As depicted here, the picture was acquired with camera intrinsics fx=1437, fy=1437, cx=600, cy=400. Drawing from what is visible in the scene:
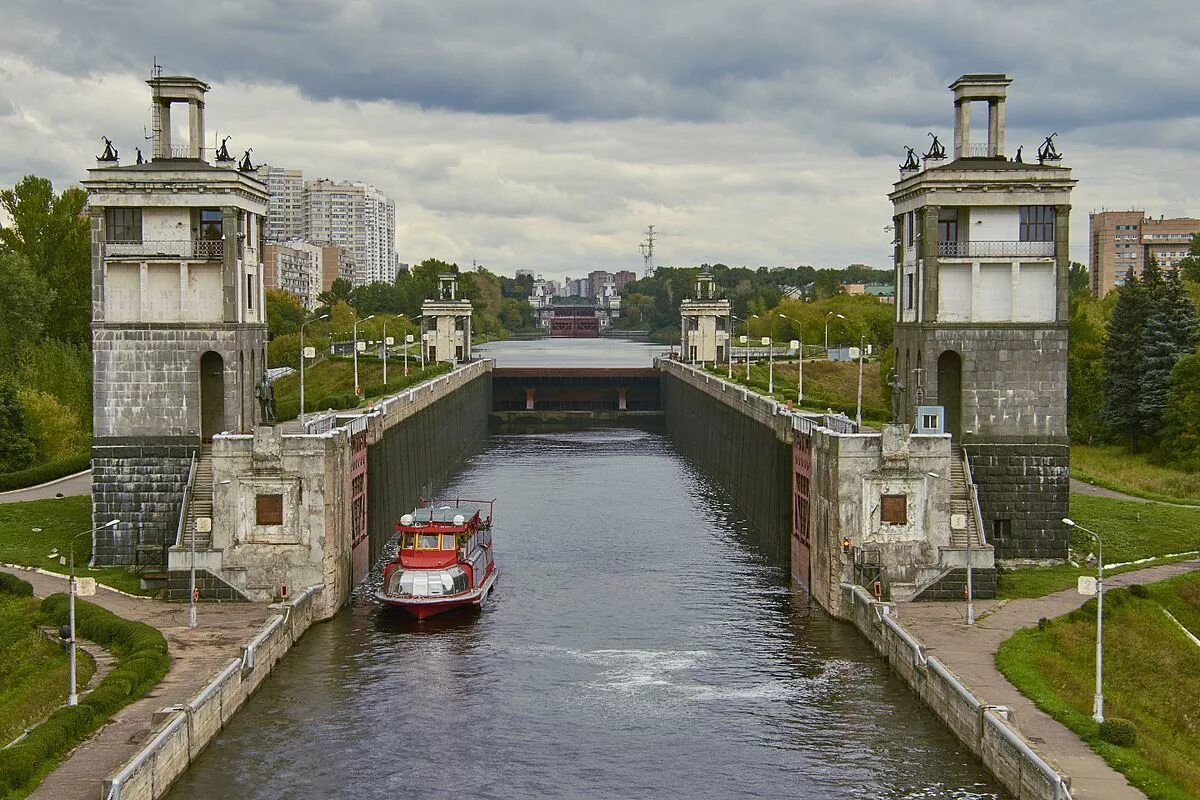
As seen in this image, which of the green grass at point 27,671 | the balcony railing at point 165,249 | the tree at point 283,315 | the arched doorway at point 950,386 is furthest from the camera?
the tree at point 283,315

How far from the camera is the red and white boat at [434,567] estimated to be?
5672 cm

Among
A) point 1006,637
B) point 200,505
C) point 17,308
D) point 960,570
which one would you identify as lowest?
point 1006,637

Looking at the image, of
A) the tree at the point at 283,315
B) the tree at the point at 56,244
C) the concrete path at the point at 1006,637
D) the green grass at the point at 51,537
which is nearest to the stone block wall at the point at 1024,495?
the concrete path at the point at 1006,637

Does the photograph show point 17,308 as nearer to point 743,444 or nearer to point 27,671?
point 743,444

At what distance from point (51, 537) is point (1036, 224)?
4505 centimetres

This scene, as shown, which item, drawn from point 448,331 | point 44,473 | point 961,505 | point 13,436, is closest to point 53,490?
point 44,473

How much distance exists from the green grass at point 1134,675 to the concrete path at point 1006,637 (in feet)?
1.43

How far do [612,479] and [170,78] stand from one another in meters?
49.5

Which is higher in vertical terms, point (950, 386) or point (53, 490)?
point (950, 386)

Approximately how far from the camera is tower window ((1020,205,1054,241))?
61.0 metres

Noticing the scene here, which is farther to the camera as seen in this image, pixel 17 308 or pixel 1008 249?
pixel 17 308

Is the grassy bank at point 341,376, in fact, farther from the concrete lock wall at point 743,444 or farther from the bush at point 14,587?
the bush at point 14,587

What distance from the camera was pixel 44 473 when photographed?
79875mm

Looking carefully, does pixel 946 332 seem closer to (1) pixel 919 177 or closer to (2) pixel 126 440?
(1) pixel 919 177
